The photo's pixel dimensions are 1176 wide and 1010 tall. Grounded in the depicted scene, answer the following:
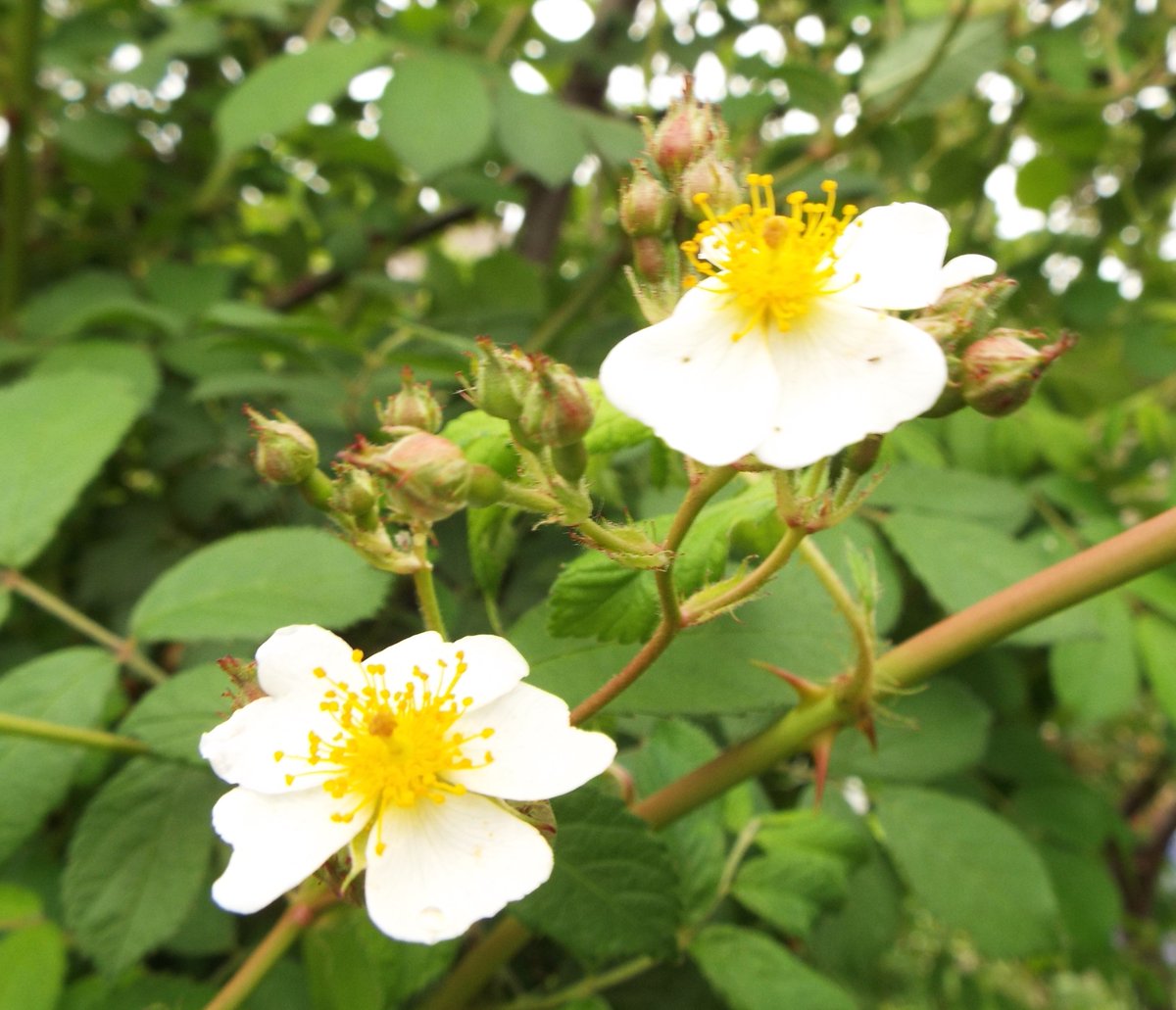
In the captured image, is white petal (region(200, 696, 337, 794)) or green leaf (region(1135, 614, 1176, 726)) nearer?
white petal (region(200, 696, 337, 794))

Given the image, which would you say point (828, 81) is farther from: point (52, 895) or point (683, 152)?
point (52, 895)

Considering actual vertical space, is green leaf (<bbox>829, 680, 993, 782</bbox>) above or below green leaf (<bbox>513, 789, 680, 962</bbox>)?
below

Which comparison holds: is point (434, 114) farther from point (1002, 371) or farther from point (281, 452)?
point (1002, 371)

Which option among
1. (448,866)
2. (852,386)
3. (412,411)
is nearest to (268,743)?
(448,866)

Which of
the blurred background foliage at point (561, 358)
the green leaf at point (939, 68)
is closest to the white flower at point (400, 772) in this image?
the blurred background foliage at point (561, 358)

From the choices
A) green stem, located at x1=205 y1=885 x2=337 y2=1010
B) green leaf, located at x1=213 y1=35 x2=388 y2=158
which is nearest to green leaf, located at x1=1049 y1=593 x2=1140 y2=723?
green stem, located at x1=205 y1=885 x2=337 y2=1010

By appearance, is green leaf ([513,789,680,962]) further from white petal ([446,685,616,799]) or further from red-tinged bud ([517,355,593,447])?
red-tinged bud ([517,355,593,447])
